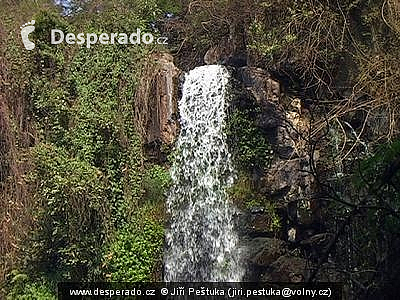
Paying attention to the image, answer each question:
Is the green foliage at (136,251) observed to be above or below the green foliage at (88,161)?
below

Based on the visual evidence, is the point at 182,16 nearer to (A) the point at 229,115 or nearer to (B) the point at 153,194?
(A) the point at 229,115

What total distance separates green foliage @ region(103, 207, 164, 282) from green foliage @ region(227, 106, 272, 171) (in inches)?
56.6

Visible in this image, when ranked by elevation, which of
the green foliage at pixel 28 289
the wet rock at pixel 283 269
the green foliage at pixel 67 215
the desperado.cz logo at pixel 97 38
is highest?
the desperado.cz logo at pixel 97 38

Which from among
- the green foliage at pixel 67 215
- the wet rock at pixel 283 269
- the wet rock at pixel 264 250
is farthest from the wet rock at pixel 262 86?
the green foliage at pixel 67 215

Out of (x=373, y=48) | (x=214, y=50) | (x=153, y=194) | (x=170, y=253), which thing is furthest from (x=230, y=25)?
(x=170, y=253)

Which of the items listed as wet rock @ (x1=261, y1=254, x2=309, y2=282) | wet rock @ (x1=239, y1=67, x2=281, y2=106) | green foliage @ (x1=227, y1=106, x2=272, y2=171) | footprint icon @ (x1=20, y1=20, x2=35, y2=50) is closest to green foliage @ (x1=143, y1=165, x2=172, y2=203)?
green foliage @ (x1=227, y1=106, x2=272, y2=171)

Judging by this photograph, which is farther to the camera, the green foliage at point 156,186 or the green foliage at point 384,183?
the green foliage at point 156,186

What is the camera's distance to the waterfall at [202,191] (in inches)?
266

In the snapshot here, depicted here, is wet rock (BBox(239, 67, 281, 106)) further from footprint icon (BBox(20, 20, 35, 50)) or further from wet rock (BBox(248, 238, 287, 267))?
footprint icon (BBox(20, 20, 35, 50))

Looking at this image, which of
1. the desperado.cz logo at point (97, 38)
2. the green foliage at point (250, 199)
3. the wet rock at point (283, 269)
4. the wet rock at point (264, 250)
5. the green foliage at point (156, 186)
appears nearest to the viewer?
the wet rock at point (283, 269)

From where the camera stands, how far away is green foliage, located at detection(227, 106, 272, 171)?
6.97 metres

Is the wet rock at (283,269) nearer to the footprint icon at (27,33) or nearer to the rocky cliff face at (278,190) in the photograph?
the rocky cliff face at (278,190)

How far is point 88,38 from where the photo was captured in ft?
26.0

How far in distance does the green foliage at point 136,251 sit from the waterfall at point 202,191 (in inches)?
7.2
